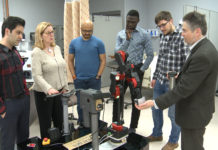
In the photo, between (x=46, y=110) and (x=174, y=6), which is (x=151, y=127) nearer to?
(x=46, y=110)

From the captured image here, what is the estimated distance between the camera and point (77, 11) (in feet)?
11.9

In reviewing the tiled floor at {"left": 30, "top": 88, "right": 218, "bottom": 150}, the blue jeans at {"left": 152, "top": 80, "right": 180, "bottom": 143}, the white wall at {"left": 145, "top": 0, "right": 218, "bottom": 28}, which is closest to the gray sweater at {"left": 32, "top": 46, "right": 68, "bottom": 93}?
the tiled floor at {"left": 30, "top": 88, "right": 218, "bottom": 150}

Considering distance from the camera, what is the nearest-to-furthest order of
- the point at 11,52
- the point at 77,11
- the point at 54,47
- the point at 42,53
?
the point at 11,52 < the point at 42,53 < the point at 54,47 < the point at 77,11

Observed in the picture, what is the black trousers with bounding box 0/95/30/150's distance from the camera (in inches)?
67.0

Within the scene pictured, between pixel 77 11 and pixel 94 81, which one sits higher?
pixel 77 11

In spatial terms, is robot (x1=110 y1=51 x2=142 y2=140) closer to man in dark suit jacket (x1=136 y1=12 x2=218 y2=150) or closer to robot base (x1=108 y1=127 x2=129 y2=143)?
robot base (x1=108 y1=127 x2=129 y2=143)

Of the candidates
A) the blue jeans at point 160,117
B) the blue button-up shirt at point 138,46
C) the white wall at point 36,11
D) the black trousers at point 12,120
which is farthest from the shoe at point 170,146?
the white wall at point 36,11

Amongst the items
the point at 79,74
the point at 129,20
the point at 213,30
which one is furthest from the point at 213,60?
the point at 213,30

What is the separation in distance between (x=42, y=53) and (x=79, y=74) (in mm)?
646

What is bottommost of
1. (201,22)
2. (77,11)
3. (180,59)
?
(180,59)

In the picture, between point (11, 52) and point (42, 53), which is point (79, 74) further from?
point (11, 52)

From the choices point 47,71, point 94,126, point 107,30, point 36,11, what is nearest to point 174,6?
point 107,30

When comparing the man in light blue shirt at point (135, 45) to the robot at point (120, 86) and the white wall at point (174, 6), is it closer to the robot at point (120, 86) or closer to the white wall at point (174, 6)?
the robot at point (120, 86)

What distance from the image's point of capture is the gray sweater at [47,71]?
2.02 metres
